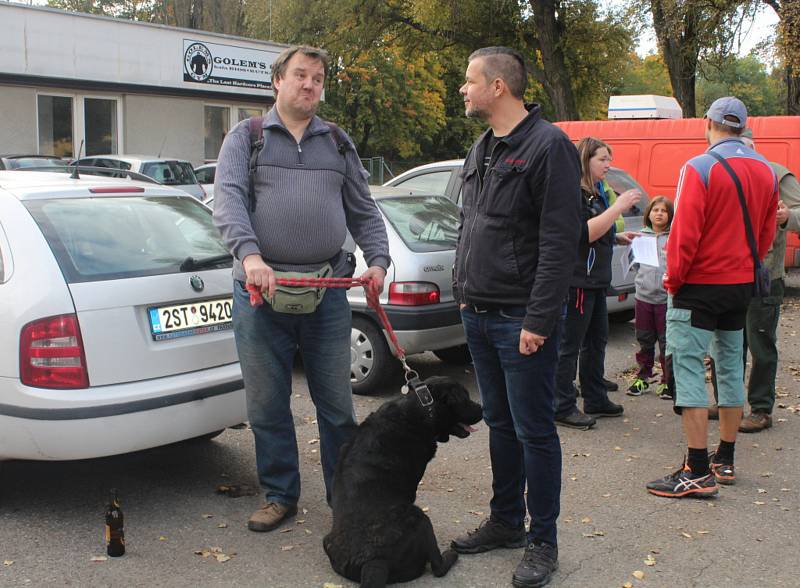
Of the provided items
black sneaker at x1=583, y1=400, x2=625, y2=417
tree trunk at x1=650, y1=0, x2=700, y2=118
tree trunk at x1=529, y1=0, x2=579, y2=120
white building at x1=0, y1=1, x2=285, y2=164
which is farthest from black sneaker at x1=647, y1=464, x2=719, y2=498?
white building at x1=0, y1=1, x2=285, y2=164

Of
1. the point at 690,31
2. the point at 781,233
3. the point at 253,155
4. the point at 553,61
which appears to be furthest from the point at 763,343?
the point at 553,61

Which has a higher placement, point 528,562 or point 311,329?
point 311,329

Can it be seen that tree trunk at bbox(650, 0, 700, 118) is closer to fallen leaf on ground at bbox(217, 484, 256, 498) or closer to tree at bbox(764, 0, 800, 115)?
tree at bbox(764, 0, 800, 115)

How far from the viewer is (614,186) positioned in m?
9.53

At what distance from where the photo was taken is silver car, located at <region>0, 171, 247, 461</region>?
3855 millimetres

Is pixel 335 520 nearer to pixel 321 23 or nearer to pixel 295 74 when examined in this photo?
pixel 295 74

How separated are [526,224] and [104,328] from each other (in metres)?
1.94

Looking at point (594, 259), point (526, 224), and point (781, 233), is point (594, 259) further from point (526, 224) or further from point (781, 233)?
point (526, 224)

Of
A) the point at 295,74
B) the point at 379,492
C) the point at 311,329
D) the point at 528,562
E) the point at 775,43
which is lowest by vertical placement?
the point at 528,562

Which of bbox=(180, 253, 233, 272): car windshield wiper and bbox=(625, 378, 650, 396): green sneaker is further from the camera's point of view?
bbox=(625, 378, 650, 396): green sneaker

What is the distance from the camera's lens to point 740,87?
5841 centimetres

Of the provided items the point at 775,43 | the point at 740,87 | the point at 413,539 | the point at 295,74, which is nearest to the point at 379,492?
the point at 413,539

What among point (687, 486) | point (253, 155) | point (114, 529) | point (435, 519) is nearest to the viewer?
point (114, 529)

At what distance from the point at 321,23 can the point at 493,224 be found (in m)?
27.2
